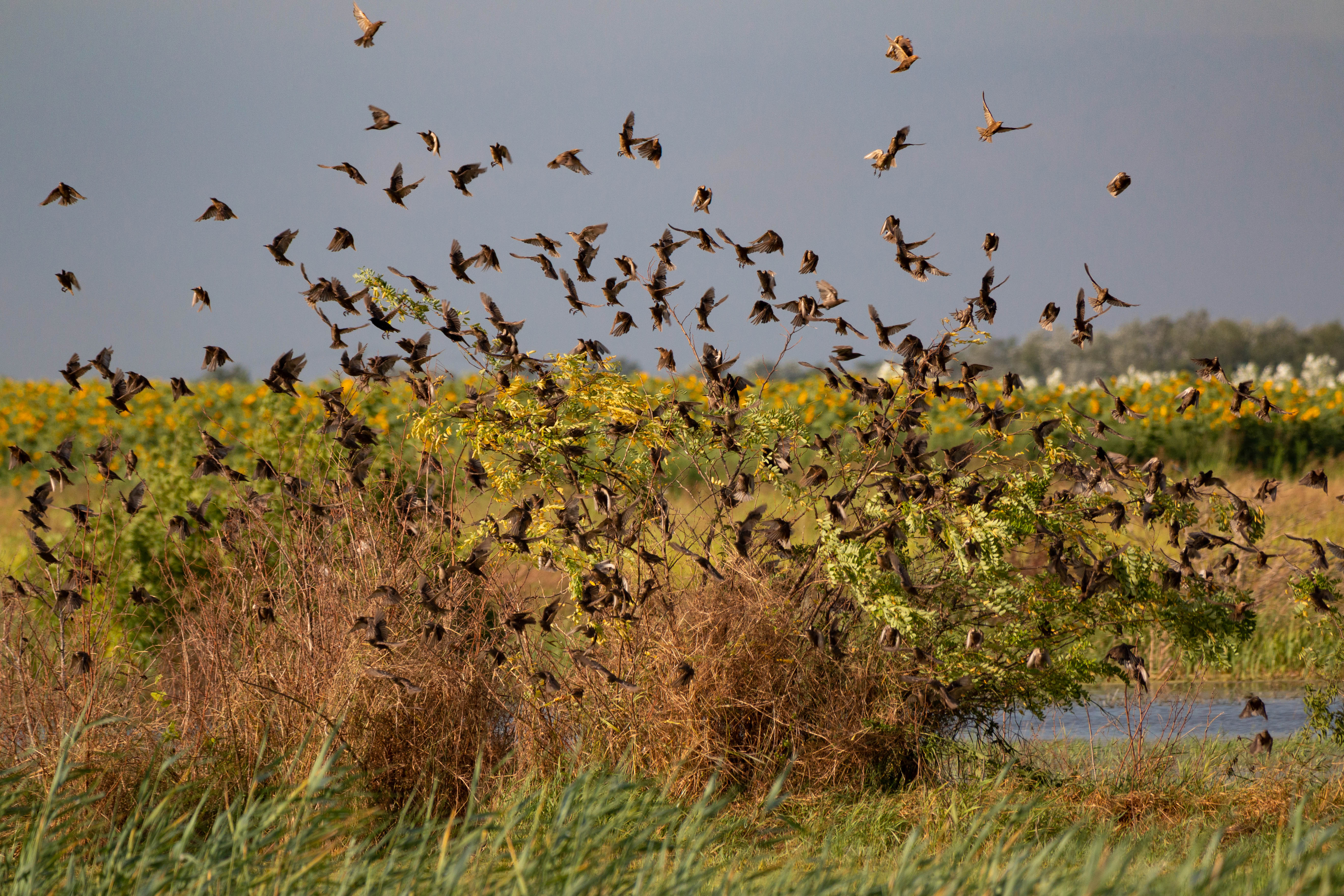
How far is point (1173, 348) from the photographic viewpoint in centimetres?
4584

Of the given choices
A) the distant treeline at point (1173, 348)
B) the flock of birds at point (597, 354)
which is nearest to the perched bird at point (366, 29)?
the flock of birds at point (597, 354)

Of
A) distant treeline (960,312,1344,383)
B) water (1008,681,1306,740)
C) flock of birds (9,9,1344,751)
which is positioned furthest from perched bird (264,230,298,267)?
distant treeline (960,312,1344,383)

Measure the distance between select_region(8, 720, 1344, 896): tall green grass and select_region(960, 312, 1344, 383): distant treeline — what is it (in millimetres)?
40072

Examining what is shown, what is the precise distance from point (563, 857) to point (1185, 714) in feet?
14.1

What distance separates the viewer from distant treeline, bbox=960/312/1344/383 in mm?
43469

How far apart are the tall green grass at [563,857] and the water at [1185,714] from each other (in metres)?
2.61

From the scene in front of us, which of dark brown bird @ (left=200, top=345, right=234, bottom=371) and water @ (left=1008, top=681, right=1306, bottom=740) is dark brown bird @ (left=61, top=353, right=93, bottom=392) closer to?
dark brown bird @ (left=200, top=345, right=234, bottom=371)

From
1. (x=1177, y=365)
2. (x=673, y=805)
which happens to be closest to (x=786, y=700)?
(x=673, y=805)

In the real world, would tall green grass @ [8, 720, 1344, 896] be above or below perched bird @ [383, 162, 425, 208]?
below

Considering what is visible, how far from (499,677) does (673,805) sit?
1484mm

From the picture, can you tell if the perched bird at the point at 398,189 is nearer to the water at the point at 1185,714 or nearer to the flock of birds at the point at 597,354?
the flock of birds at the point at 597,354

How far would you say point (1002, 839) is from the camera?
3.38 meters

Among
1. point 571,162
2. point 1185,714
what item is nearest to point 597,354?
point 571,162

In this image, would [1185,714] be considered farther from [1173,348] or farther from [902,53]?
[1173,348]
